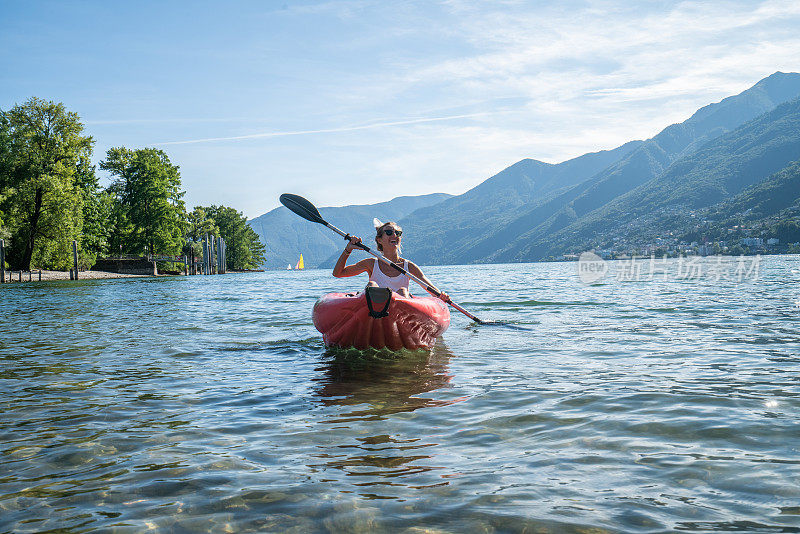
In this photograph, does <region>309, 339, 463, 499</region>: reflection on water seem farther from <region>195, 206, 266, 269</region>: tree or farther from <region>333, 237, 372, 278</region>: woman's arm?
<region>195, 206, 266, 269</region>: tree

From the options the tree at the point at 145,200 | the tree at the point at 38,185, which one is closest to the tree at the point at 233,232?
the tree at the point at 145,200

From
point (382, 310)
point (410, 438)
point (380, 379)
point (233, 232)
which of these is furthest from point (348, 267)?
point (233, 232)

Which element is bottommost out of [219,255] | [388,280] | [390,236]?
[388,280]

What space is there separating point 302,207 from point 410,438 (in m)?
7.25

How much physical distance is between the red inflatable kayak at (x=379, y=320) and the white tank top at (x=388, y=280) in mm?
631

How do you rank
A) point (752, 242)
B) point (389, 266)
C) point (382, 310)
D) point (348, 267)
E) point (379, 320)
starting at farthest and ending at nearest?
Answer: point (752, 242) → point (348, 267) → point (389, 266) → point (379, 320) → point (382, 310)

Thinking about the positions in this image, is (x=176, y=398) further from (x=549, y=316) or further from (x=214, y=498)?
(x=549, y=316)

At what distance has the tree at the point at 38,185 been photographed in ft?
147

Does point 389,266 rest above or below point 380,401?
above

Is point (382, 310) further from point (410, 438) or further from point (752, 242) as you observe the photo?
point (752, 242)

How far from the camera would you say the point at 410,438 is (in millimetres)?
4473

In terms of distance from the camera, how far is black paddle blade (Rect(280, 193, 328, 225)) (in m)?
10.9

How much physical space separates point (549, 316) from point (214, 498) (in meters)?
12.1

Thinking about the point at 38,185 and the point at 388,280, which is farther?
the point at 38,185
